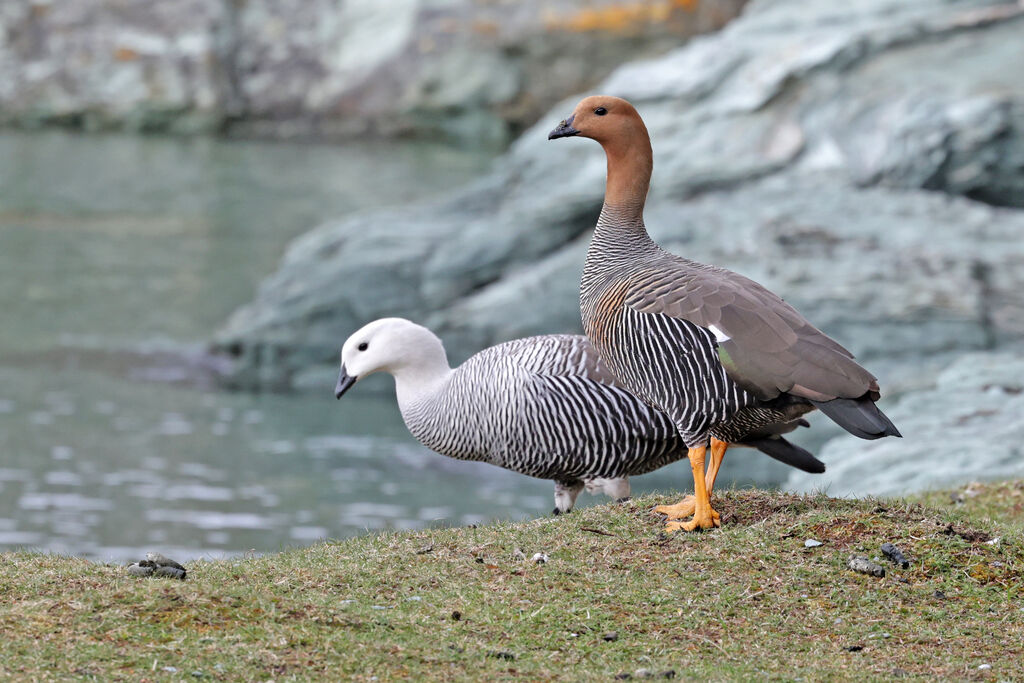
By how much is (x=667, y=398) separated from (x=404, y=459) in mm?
12370

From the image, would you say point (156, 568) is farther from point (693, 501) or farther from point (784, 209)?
point (784, 209)

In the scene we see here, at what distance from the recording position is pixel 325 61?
4588 cm

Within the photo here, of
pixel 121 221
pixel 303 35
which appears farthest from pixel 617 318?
pixel 303 35

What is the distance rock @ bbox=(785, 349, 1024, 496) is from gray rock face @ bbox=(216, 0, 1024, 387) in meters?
2.74

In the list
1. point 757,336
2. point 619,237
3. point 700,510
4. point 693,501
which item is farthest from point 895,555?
point 619,237

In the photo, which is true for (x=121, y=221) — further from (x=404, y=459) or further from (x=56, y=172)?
(x=404, y=459)

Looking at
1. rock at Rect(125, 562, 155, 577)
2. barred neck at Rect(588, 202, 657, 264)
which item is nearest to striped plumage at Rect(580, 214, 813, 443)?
barred neck at Rect(588, 202, 657, 264)

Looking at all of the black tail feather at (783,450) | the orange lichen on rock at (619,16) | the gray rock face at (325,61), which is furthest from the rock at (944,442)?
the gray rock face at (325,61)

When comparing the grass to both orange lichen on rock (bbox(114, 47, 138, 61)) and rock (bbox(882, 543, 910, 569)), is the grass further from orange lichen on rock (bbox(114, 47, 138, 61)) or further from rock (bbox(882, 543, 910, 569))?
orange lichen on rock (bbox(114, 47, 138, 61))

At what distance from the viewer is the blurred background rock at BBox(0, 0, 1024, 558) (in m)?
17.2

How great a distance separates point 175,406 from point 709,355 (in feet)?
51.4

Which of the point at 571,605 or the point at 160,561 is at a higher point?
the point at 160,561

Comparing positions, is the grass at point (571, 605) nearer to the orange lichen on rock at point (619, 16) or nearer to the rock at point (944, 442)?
the rock at point (944, 442)

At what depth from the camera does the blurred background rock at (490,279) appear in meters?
17.2
